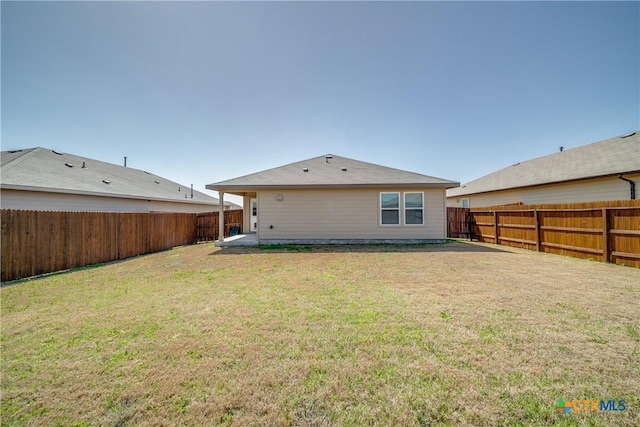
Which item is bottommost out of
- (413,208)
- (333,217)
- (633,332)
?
(633,332)

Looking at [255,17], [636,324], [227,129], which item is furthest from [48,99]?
[636,324]

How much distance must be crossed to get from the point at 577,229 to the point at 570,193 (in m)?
4.28

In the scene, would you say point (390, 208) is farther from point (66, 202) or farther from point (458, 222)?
point (66, 202)

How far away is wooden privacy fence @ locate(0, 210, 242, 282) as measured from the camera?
20.4 feet

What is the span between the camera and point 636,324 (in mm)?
3305

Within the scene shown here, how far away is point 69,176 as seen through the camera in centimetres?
1147

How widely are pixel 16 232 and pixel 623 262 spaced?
16513 millimetres

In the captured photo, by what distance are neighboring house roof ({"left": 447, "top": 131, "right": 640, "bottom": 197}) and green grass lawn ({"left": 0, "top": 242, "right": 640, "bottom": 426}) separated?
738cm

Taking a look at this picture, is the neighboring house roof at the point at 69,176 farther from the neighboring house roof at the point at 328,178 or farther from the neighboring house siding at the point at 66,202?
the neighboring house roof at the point at 328,178

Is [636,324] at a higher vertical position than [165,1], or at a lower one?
lower

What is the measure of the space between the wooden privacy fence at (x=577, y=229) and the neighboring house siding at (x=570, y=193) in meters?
2.70

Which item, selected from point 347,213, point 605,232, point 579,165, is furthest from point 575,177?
point 347,213

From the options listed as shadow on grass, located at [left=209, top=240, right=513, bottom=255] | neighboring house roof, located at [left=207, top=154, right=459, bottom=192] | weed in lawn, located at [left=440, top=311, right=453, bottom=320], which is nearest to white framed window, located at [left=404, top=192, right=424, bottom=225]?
neighboring house roof, located at [left=207, top=154, right=459, bottom=192]

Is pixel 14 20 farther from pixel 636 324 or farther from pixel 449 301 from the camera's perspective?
pixel 636 324
